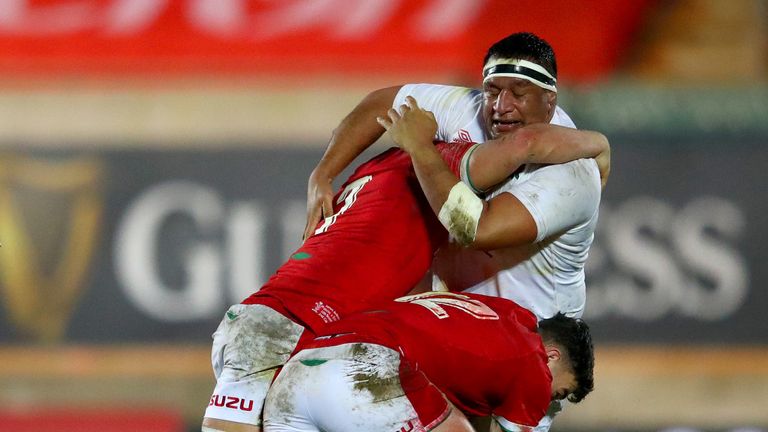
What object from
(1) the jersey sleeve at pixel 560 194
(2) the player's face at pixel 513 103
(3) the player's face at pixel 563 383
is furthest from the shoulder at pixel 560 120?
(3) the player's face at pixel 563 383

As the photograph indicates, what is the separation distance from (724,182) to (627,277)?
2.06 ft

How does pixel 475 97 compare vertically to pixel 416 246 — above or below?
above

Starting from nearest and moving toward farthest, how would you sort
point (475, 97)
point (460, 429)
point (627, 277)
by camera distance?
1. point (460, 429)
2. point (475, 97)
3. point (627, 277)

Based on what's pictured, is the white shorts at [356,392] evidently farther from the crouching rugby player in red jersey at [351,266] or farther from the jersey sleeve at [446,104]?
the jersey sleeve at [446,104]

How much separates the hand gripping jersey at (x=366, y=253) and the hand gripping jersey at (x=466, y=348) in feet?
0.42

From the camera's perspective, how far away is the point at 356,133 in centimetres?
345

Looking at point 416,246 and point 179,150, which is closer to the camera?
point 416,246

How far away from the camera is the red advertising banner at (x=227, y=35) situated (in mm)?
5480

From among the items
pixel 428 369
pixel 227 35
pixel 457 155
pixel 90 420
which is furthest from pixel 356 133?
pixel 90 420

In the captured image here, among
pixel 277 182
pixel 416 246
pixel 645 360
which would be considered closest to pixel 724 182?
pixel 645 360

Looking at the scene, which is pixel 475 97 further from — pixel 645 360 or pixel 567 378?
pixel 645 360

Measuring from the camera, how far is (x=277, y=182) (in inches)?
217

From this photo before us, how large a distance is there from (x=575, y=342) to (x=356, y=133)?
0.91m

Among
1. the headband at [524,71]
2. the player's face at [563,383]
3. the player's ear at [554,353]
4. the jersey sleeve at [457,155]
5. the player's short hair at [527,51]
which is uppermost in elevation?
the player's short hair at [527,51]
